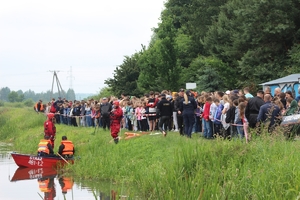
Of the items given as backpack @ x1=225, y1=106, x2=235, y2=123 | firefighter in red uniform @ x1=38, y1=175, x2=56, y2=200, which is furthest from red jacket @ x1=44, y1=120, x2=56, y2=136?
backpack @ x1=225, y1=106, x2=235, y2=123

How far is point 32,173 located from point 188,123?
24.8ft

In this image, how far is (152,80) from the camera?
155ft

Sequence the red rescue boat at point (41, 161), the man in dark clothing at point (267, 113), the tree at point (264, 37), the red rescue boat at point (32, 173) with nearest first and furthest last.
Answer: the man in dark clothing at point (267, 113) → the red rescue boat at point (32, 173) → the red rescue boat at point (41, 161) → the tree at point (264, 37)

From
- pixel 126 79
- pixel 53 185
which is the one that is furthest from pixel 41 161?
pixel 126 79

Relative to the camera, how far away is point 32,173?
81.8 ft

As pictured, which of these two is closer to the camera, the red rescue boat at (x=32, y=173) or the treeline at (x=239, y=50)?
the red rescue boat at (x=32, y=173)

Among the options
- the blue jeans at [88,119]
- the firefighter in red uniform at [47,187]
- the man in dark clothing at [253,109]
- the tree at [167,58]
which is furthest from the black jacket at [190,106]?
the tree at [167,58]

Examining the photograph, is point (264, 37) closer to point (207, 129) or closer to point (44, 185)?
point (207, 129)

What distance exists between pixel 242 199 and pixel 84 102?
2685cm

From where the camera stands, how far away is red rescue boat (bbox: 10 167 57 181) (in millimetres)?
23906

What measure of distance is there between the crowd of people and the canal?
3.09m

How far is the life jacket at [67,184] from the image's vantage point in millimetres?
20413

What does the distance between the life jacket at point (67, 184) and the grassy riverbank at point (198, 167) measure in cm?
42

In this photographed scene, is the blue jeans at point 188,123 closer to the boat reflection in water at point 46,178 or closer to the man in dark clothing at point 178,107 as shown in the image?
the man in dark clothing at point 178,107
